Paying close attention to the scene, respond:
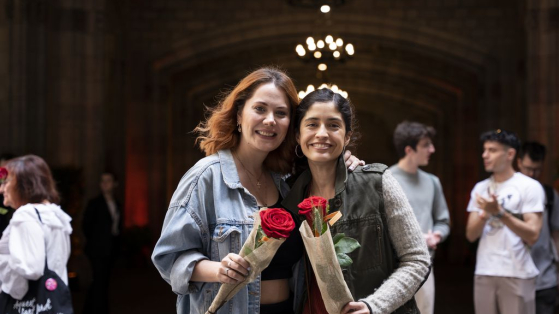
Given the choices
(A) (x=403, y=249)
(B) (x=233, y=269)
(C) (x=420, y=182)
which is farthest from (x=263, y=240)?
(C) (x=420, y=182)

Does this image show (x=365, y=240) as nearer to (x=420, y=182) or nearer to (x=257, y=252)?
(x=257, y=252)

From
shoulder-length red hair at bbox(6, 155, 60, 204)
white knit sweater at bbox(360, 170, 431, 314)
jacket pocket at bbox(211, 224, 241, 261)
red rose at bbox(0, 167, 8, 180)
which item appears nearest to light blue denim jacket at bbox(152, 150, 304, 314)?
jacket pocket at bbox(211, 224, 241, 261)

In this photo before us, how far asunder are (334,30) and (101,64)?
223 inches

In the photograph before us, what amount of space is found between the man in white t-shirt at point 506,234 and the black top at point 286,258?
2.16 meters

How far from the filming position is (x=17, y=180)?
4703mm

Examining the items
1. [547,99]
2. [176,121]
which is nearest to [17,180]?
[547,99]

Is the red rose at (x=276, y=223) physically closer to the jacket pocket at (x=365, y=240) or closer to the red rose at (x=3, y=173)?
the jacket pocket at (x=365, y=240)

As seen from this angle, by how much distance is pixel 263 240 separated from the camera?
249 centimetres

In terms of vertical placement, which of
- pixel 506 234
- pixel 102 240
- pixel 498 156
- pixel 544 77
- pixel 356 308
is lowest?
pixel 102 240

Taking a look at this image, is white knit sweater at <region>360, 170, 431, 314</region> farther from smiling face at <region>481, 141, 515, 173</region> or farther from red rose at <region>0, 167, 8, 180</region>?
red rose at <region>0, 167, 8, 180</region>

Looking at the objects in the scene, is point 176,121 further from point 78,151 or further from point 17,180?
Result: point 17,180

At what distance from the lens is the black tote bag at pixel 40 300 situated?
434 centimetres

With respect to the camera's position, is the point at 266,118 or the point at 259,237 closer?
the point at 259,237

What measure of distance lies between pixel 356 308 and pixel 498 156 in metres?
2.74
